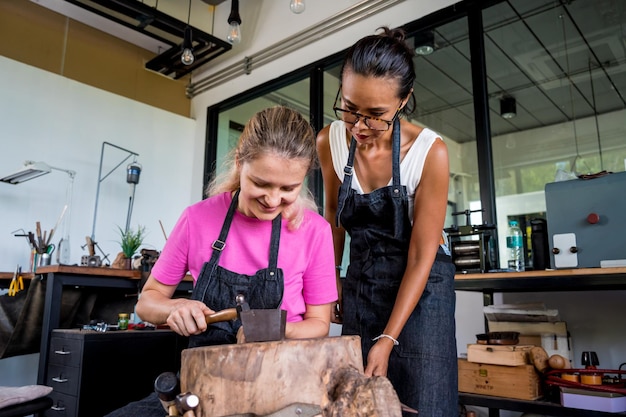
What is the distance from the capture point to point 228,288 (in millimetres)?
1202

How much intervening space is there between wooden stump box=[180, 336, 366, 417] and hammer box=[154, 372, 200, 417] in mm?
18

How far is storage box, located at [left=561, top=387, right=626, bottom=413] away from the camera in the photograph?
1700 millimetres

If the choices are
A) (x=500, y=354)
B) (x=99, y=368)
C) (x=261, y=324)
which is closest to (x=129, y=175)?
(x=99, y=368)

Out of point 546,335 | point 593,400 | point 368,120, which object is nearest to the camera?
point 368,120

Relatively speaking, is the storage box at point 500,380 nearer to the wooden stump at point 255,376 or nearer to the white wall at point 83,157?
the wooden stump at point 255,376

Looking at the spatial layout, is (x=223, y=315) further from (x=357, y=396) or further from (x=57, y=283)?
(x=57, y=283)

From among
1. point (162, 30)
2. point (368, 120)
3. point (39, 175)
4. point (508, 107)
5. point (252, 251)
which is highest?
point (162, 30)

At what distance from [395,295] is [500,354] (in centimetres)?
95

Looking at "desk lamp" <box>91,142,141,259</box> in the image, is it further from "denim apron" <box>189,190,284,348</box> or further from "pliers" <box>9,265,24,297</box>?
"denim apron" <box>189,190,284,348</box>

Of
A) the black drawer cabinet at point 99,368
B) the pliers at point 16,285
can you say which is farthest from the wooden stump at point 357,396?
the pliers at point 16,285

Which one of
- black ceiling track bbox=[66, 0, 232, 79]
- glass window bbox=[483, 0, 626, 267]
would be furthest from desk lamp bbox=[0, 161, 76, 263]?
glass window bbox=[483, 0, 626, 267]

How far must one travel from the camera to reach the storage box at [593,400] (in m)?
1.70

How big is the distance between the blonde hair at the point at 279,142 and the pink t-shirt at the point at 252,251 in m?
0.04

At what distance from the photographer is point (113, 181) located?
14.3ft
